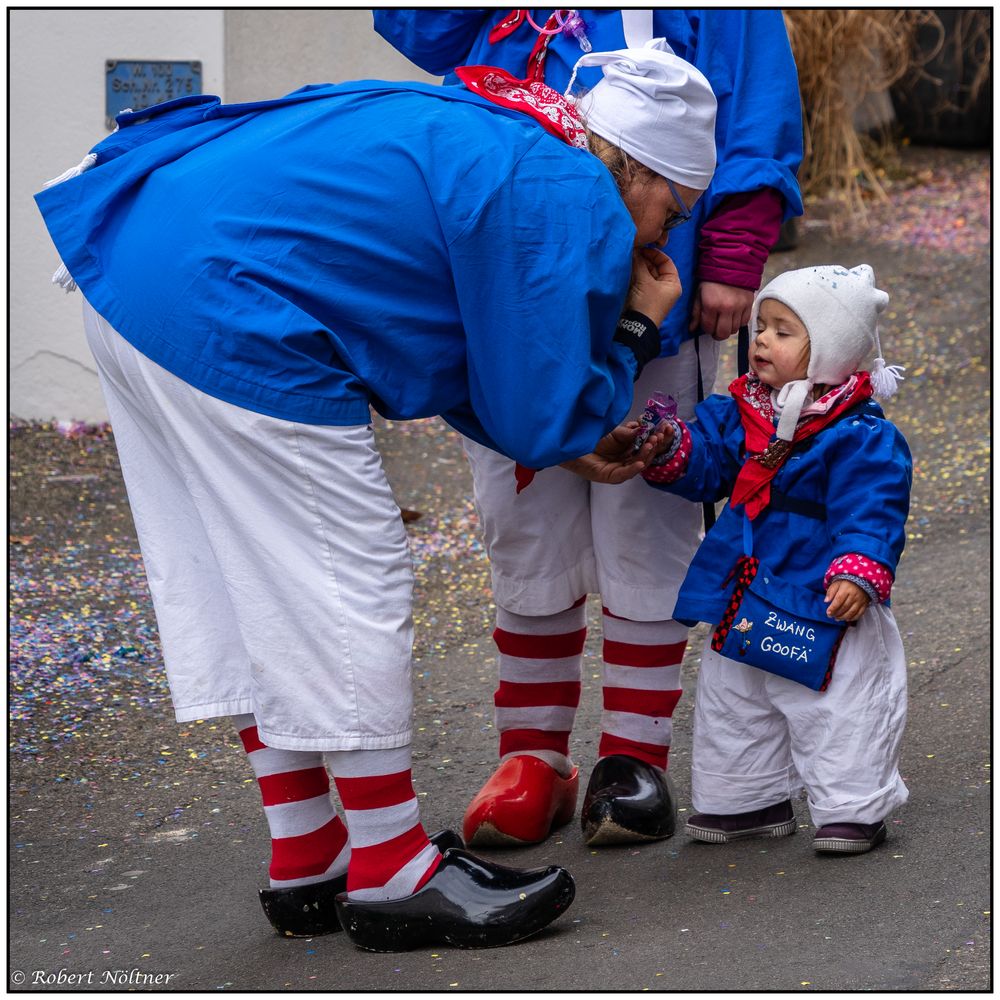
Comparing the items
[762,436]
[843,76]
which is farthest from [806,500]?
[843,76]

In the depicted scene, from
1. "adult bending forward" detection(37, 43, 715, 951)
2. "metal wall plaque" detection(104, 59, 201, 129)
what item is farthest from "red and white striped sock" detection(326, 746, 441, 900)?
"metal wall plaque" detection(104, 59, 201, 129)

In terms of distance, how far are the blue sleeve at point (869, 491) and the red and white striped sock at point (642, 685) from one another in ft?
1.47

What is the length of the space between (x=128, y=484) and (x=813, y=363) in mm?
1199

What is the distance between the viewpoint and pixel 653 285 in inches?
96.0

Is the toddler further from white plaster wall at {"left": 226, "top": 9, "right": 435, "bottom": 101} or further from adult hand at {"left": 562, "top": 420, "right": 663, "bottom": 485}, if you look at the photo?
white plaster wall at {"left": 226, "top": 9, "right": 435, "bottom": 101}

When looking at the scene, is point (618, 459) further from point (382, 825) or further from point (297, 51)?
point (297, 51)

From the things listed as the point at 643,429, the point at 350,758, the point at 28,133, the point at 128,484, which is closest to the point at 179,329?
the point at 128,484

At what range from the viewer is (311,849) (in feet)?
8.05

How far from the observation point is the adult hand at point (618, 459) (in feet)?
8.54

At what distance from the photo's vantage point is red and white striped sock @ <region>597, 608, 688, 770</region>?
2898 millimetres

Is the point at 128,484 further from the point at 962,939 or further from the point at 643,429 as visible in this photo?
the point at 962,939

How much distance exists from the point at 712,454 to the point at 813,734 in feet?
1.76

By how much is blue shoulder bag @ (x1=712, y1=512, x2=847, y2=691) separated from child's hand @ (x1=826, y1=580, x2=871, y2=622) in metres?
0.06

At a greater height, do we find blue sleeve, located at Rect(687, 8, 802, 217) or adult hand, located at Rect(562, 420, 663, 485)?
blue sleeve, located at Rect(687, 8, 802, 217)
